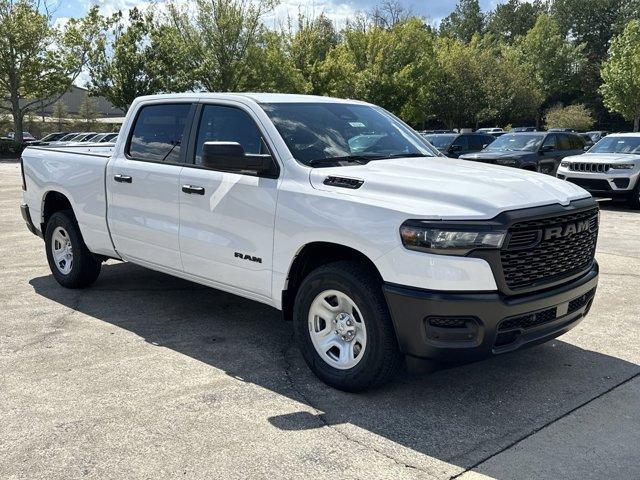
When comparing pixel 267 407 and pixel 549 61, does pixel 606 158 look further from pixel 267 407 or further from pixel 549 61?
pixel 549 61

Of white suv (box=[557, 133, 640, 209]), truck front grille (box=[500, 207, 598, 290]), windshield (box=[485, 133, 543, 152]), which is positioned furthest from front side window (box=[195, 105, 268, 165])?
windshield (box=[485, 133, 543, 152])

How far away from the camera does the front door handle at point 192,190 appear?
4867 mm

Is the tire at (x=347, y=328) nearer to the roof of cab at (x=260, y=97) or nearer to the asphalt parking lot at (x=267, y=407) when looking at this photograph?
the asphalt parking lot at (x=267, y=407)

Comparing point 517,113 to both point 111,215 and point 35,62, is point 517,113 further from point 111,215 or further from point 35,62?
point 111,215

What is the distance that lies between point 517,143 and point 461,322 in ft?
45.1

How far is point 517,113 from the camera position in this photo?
2044 inches

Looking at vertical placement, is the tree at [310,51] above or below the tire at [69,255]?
above

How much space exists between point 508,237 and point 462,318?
53 cm

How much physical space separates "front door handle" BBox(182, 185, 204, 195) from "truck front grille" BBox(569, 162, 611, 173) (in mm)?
11343

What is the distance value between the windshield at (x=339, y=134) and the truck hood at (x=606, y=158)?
9.80m

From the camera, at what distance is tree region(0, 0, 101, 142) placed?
41312 millimetres

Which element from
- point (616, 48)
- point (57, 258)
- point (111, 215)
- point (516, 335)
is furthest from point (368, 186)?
point (616, 48)

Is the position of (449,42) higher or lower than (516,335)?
higher

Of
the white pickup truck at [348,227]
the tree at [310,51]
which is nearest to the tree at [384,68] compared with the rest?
the tree at [310,51]
